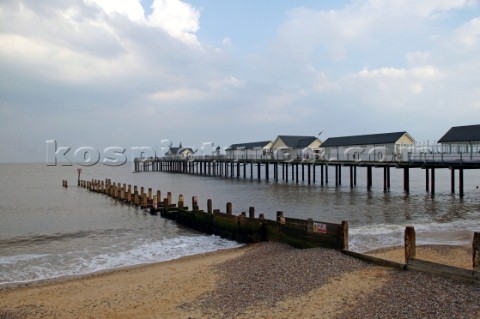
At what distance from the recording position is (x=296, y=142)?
6156cm

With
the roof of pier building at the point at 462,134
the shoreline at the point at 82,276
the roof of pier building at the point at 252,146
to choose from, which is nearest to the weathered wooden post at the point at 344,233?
the shoreline at the point at 82,276

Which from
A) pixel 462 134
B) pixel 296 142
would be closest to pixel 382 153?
pixel 462 134

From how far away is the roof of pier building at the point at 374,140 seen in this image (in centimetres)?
4253

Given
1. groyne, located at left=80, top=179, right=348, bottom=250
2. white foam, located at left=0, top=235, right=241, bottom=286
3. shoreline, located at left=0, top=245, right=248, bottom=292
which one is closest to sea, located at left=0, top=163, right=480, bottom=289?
white foam, located at left=0, top=235, right=241, bottom=286

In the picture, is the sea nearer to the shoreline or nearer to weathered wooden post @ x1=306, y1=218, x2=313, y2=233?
the shoreline

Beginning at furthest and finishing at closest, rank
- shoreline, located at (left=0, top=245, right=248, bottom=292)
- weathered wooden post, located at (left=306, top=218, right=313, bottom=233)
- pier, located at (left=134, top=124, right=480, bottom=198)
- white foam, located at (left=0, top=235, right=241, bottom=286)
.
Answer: pier, located at (left=134, top=124, right=480, bottom=198) < white foam, located at (left=0, top=235, right=241, bottom=286) < weathered wooden post, located at (left=306, top=218, right=313, bottom=233) < shoreline, located at (left=0, top=245, right=248, bottom=292)

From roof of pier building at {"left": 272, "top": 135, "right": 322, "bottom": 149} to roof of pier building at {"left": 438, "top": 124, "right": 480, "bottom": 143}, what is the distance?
2085 centimetres

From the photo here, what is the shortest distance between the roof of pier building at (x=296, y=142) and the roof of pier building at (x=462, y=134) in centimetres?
2085

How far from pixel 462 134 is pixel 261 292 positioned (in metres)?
33.7

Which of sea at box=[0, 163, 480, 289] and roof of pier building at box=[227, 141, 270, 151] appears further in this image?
roof of pier building at box=[227, 141, 270, 151]

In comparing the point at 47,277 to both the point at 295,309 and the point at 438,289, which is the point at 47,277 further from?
the point at 438,289

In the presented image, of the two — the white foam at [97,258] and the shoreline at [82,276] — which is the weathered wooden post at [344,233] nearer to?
the shoreline at [82,276]

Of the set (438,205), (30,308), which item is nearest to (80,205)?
(30,308)

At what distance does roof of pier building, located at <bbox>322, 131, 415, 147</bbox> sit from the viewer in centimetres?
4253
